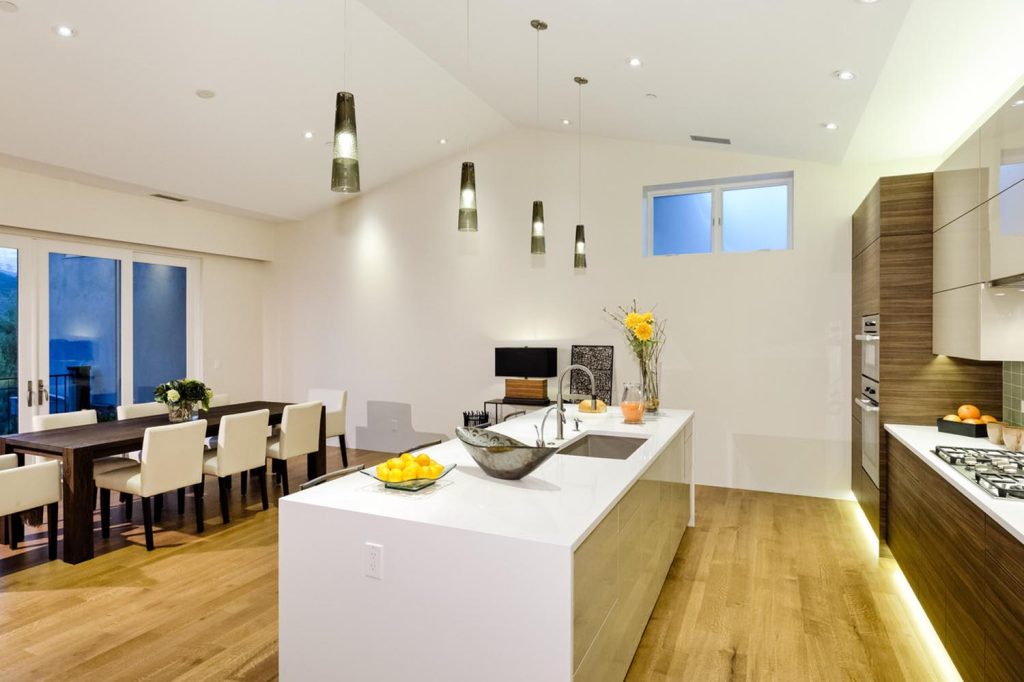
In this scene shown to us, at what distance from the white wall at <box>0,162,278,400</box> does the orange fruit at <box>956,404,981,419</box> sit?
712cm

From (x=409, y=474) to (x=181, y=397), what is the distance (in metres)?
3.39

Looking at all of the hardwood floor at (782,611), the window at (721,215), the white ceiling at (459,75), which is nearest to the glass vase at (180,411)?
the white ceiling at (459,75)

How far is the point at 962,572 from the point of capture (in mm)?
2361

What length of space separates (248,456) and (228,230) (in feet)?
11.8

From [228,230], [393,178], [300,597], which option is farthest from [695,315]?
[228,230]

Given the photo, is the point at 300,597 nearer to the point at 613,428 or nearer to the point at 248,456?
the point at 613,428

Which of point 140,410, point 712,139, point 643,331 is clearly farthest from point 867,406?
point 140,410

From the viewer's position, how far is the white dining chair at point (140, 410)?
5262 mm

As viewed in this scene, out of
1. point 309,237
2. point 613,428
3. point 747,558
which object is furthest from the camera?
point 309,237

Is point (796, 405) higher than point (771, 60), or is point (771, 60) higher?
point (771, 60)

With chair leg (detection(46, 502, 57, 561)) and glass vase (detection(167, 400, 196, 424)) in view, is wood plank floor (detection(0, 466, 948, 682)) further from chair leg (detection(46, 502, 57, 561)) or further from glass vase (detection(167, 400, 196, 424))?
glass vase (detection(167, 400, 196, 424))

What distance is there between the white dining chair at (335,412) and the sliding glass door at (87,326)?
179 cm

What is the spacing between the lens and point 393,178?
23.2 feet

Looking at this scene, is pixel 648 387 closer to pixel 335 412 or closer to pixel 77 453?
pixel 335 412
